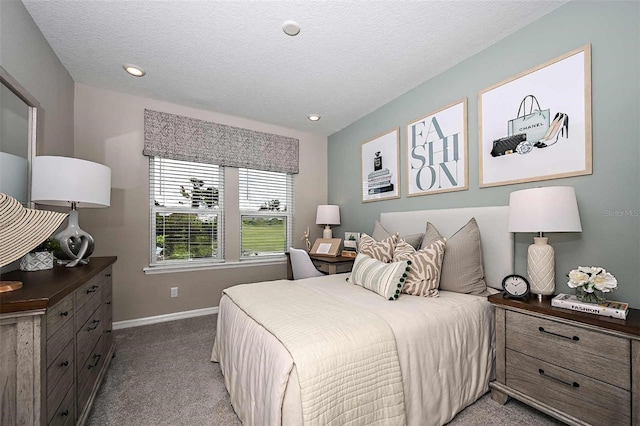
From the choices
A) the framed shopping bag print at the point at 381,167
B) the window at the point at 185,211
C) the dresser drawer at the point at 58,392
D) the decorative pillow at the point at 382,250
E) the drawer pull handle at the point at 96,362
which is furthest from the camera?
the window at the point at 185,211

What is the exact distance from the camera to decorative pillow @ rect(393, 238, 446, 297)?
6.66 ft

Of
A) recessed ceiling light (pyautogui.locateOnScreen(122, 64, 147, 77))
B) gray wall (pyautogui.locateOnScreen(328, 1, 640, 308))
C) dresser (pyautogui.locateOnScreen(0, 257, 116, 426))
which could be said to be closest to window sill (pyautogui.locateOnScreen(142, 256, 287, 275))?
dresser (pyautogui.locateOnScreen(0, 257, 116, 426))

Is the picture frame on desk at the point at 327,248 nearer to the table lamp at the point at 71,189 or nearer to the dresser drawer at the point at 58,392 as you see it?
the table lamp at the point at 71,189

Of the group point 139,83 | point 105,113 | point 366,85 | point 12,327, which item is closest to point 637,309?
point 366,85

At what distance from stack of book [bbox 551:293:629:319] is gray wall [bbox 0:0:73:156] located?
356cm

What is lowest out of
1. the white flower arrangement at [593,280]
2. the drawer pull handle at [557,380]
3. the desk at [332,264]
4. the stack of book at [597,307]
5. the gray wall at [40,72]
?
the drawer pull handle at [557,380]

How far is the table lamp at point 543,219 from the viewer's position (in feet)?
5.32

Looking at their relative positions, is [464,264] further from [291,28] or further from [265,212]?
[265,212]

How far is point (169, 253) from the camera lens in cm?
344

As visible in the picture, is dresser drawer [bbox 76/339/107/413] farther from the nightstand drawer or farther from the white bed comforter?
the nightstand drawer

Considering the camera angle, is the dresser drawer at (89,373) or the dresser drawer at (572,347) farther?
the dresser drawer at (89,373)

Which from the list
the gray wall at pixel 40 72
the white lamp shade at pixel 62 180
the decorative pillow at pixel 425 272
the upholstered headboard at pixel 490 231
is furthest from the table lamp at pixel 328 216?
the gray wall at pixel 40 72

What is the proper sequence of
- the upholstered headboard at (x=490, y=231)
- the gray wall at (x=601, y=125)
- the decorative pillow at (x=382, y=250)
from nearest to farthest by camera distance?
the gray wall at (x=601, y=125) → the upholstered headboard at (x=490, y=231) → the decorative pillow at (x=382, y=250)

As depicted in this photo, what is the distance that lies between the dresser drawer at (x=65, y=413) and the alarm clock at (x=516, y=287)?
2472 millimetres
